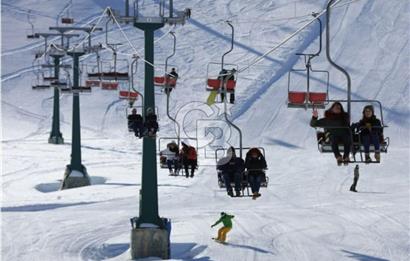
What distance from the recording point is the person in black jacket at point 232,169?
15.3 metres

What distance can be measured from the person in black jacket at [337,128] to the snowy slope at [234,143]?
6326 mm

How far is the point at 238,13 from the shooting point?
58719 mm

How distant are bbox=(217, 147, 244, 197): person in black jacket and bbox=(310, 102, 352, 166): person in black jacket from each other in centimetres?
271

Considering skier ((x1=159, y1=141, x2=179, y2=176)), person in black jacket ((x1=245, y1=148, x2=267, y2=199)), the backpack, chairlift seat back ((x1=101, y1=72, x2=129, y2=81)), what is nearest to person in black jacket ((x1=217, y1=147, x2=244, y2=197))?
person in black jacket ((x1=245, y1=148, x2=267, y2=199))

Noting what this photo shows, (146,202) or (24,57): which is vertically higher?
(24,57)

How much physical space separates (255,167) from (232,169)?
42 centimetres

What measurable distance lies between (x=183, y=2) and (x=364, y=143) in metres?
50.6

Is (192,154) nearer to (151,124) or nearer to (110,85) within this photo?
(151,124)

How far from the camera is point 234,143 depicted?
4378cm

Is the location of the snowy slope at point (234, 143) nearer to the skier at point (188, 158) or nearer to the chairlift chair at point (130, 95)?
the skier at point (188, 158)

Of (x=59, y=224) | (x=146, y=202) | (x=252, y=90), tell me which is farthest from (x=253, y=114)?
(x=146, y=202)

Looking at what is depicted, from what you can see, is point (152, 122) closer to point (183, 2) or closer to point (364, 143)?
point (364, 143)

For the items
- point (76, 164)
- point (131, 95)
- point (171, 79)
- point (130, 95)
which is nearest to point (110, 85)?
point (76, 164)

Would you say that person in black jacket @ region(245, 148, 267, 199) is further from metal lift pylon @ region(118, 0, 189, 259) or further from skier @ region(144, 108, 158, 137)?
metal lift pylon @ region(118, 0, 189, 259)
